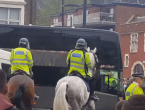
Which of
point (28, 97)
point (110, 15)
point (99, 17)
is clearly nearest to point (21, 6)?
point (28, 97)

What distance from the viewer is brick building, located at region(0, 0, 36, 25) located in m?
27.2

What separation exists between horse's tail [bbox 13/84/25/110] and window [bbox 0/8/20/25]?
686 inches

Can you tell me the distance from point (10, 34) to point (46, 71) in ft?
6.25

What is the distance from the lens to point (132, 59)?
198 ft

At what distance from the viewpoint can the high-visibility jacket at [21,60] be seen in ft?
34.3

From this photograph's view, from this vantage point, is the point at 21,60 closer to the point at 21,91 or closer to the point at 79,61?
the point at 21,91

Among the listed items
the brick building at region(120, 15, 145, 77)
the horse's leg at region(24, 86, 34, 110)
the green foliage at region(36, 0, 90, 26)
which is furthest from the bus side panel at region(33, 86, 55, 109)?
the green foliage at region(36, 0, 90, 26)

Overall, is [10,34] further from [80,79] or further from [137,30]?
[137,30]

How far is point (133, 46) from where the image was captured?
199 feet

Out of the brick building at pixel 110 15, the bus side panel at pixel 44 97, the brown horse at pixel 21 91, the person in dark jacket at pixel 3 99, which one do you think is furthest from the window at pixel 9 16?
the brick building at pixel 110 15

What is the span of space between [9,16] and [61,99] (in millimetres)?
18347

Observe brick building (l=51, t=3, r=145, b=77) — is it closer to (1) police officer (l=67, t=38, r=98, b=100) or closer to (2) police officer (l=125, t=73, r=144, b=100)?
(2) police officer (l=125, t=73, r=144, b=100)

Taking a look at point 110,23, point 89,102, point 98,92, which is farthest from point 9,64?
point 110,23

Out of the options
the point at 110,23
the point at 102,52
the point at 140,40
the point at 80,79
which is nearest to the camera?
the point at 80,79
